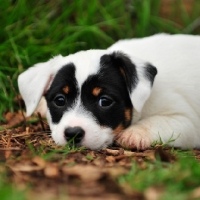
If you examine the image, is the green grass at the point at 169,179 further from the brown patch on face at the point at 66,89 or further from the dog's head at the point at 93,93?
the brown patch on face at the point at 66,89

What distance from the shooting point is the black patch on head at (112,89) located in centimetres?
566

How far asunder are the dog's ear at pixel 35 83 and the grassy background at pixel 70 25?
1131mm

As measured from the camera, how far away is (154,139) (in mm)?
5902

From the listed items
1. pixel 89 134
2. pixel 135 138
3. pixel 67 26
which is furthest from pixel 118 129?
pixel 67 26

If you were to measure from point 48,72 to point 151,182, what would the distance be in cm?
274

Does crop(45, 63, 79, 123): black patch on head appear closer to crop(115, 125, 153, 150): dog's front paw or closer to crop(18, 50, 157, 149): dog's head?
crop(18, 50, 157, 149): dog's head

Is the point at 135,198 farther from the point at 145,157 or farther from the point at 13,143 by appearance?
the point at 13,143

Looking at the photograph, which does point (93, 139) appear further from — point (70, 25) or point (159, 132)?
point (70, 25)

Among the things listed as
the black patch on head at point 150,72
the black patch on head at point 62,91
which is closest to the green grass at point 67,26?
the black patch on head at point 62,91

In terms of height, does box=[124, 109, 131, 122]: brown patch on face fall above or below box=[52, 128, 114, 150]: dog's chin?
above

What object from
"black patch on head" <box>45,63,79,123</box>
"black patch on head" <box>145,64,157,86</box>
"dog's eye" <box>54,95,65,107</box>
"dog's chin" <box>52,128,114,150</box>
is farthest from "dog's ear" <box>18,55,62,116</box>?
"black patch on head" <box>145,64,157,86</box>

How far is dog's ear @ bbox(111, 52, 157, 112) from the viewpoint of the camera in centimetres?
573

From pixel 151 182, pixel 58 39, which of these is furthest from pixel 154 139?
pixel 58 39

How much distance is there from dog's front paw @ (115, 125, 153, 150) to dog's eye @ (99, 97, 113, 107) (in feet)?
1.19
